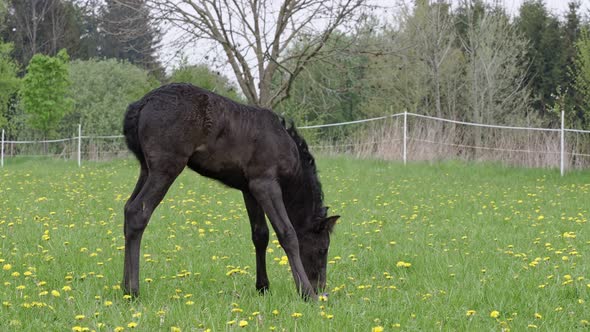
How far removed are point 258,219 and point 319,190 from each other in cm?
54

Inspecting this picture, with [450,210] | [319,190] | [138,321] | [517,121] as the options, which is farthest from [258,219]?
[517,121]

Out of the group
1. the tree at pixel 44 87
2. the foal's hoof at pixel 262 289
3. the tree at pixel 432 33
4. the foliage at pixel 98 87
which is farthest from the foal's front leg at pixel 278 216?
the foliage at pixel 98 87

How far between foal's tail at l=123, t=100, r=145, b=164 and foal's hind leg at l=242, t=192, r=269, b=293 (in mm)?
882

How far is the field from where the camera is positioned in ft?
→ 12.6

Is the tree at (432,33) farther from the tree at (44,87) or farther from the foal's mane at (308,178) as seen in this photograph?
the foal's mane at (308,178)

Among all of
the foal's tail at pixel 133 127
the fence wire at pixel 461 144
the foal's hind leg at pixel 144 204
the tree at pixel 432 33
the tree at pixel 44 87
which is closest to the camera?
the foal's hind leg at pixel 144 204

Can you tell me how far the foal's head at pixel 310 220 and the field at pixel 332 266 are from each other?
231 mm

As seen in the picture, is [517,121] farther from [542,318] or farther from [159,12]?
[542,318]

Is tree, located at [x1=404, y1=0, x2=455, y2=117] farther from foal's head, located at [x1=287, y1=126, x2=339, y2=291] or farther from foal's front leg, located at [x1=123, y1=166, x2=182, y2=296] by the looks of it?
foal's front leg, located at [x1=123, y1=166, x2=182, y2=296]

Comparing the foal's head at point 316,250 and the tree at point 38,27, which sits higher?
the tree at point 38,27

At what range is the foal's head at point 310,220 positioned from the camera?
16.0ft

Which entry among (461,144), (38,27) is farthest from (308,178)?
(38,27)

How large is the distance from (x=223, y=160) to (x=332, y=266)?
1748 millimetres

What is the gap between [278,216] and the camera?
4562 millimetres
